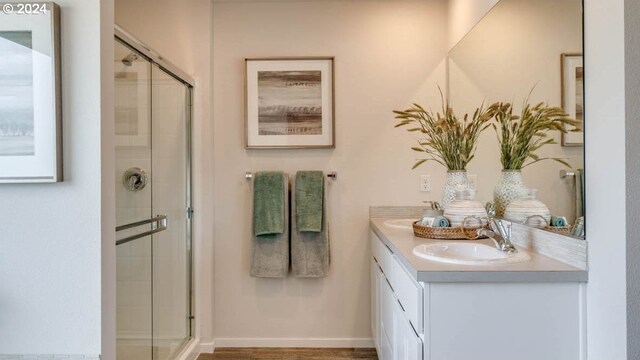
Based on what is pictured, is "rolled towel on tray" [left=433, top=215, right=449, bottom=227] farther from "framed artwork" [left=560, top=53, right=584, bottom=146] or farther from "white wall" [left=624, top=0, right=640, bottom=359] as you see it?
"white wall" [left=624, top=0, right=640, bottom=359]

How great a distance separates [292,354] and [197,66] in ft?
6.69

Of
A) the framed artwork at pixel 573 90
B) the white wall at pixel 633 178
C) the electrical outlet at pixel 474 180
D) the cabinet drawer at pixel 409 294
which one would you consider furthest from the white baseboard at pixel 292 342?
the framed artwork at pixel 573 90

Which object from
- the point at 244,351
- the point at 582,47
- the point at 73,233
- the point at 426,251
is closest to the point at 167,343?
the point at 244,351

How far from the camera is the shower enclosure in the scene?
5.27ft

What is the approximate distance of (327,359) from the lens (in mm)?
2268

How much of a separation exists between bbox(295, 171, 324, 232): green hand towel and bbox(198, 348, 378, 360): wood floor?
0.84 metres

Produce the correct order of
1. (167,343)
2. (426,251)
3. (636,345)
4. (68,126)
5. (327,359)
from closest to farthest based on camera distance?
(636,345), (68,126), (426,251), (167,343), (327,359)

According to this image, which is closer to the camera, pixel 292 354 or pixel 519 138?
pixel 519 138

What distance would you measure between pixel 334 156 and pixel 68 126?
159 centimetres

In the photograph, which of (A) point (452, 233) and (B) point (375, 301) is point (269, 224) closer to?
(B) point (375, 301)

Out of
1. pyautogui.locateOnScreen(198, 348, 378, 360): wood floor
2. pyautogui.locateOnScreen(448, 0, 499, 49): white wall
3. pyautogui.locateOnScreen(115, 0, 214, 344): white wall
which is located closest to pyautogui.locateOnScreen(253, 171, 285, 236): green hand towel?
pyautogui.locateOnScreen(115, 0, 214, 344): white wall

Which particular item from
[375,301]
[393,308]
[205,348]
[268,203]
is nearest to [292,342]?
[205,348]

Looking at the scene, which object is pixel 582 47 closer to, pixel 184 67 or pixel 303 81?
pixel 303 81

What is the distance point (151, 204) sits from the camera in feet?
6.15
